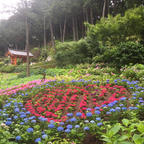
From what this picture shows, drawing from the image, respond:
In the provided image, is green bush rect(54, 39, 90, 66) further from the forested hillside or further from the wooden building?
the wooden building

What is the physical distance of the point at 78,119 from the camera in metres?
2.70

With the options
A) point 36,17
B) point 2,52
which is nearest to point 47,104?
point 36,17

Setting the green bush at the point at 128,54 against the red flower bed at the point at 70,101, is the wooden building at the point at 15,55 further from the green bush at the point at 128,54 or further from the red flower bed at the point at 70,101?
the red flower bed at the point at 70,101

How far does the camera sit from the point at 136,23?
10766mm

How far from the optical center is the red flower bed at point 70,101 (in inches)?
134

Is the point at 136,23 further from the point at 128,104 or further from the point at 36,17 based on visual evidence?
the point at 36,17

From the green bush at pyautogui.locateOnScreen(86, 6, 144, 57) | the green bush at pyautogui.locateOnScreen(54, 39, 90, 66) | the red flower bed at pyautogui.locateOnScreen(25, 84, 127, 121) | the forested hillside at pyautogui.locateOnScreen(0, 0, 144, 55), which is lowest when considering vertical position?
the red flower bed at pyautogui.locateOnScreen(25, 84, 127, 121)

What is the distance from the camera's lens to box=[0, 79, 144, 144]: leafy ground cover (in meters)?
2.02

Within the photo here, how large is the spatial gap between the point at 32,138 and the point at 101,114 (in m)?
1.38

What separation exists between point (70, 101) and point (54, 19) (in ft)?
86.9

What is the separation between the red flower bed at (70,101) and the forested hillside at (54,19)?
39.8 ft

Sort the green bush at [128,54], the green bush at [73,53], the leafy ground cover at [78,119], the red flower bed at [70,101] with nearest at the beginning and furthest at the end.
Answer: the leafy ground cover at [78,119] < the red flower bed at [70,101] < the green bush at [128,54] < the green bush at [73,53]

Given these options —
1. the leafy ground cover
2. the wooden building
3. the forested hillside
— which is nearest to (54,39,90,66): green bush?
the forested hillside

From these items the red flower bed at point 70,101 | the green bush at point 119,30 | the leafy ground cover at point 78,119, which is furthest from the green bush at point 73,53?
the leafy ground cover at point 78,119
